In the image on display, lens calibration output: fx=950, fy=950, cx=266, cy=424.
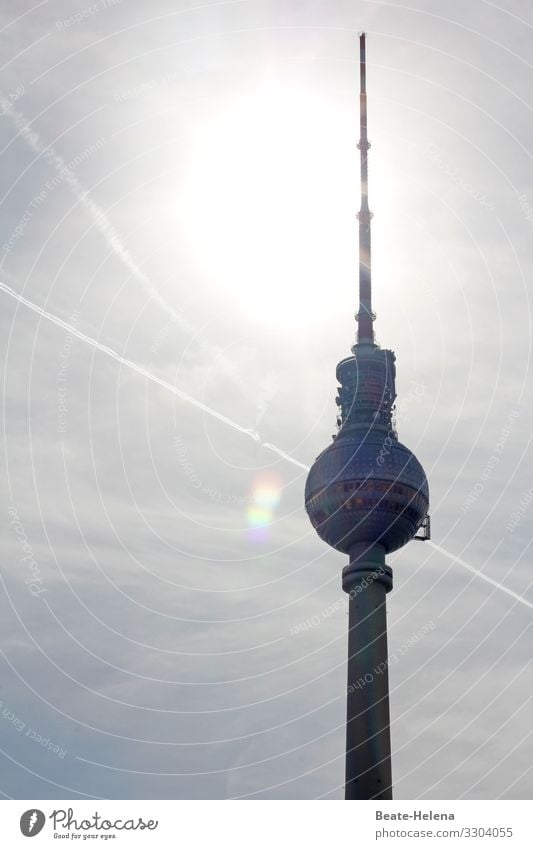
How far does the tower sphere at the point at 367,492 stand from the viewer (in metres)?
164

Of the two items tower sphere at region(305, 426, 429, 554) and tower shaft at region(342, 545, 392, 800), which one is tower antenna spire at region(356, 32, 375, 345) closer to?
tower sphere at region(305, 426, 429, 554)

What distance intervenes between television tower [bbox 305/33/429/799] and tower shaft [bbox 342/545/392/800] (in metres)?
0.16

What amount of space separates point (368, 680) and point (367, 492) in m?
31.3

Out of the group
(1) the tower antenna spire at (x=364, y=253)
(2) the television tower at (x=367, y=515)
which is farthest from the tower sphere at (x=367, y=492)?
(1) the tower antenna spire at (x=364, y=253)

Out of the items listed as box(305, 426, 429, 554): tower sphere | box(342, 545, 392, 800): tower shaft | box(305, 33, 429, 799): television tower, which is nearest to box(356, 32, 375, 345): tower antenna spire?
box(305, 33, 429, 799): television tower

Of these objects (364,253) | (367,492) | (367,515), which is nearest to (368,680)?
(367,515)

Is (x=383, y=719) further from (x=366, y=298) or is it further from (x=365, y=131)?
(x=365, y=131)

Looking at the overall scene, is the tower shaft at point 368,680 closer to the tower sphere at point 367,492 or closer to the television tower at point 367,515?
the television tower at point 367,515

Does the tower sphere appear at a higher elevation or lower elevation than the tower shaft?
higher

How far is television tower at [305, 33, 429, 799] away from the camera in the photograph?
14925 cm

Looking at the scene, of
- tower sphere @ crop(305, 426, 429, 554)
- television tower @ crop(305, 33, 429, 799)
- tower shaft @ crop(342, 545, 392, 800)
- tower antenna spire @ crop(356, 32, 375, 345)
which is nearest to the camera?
tower shaft @ crop(342, 545, 392, 800)

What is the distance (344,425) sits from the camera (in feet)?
582

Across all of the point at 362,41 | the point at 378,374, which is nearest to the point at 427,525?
the point at 378,374
